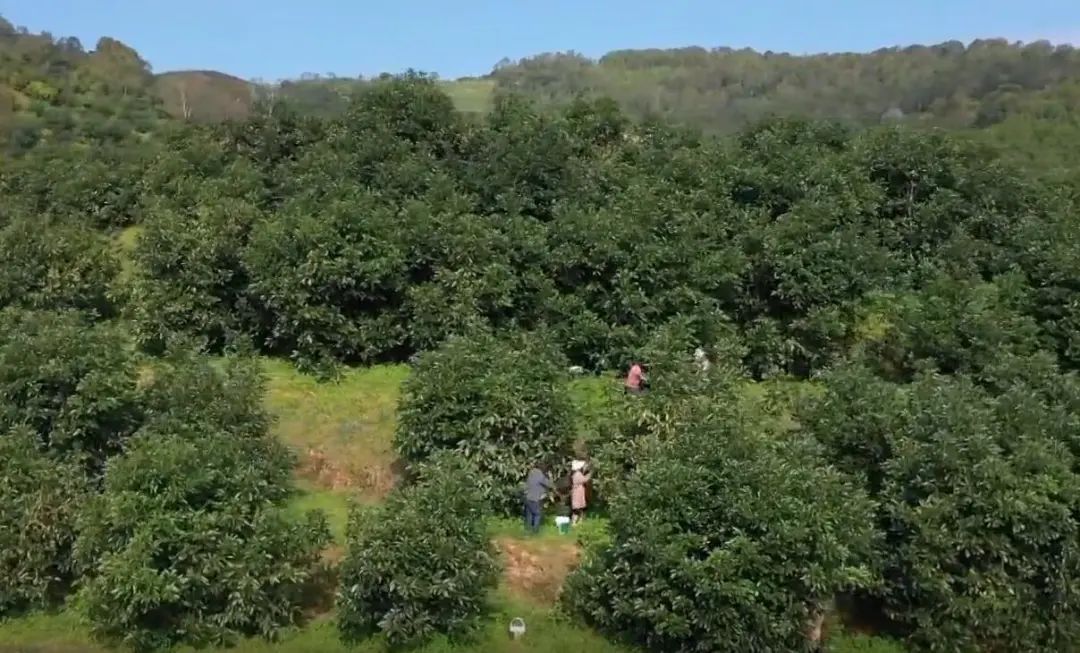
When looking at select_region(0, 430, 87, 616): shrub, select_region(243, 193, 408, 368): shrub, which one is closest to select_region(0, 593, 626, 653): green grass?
select_region(0, 430, 87, 616): shrub

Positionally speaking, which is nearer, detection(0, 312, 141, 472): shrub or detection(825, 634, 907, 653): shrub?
detection(825, 634, 907, 653): shrub

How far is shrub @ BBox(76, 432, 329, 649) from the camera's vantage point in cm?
1275

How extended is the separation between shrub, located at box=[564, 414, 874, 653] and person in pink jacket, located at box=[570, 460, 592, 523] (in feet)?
7.47

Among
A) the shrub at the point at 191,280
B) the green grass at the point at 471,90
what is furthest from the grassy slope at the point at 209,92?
the shrub at the point at 191,280

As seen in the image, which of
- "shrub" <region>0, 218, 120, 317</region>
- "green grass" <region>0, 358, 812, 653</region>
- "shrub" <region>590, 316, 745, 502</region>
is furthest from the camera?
"shrub" <region>0, 218, 120, 317</region>

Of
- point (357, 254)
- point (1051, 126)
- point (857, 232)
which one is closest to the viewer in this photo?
point (357, 254)

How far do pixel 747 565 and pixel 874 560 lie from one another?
7.64 ft

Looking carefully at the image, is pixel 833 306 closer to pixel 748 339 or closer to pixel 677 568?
pixel 748 339

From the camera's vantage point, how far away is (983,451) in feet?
43.1

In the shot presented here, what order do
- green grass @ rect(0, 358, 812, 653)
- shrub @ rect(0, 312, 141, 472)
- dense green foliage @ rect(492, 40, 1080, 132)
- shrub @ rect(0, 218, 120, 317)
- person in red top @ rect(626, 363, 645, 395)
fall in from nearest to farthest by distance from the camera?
green grass @ rect(0, 358, 812, 653), shrub @ rect(0, 312, 141, 472), person in red top @ rect(626, 363, 645, 395), shrub @ rect(0, 218, 120, 317), dense green foliage @ rect(492, 40, 1080, 132)

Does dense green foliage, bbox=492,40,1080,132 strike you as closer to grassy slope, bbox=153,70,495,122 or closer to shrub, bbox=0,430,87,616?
grassy slope, bbox=153,70,495,122

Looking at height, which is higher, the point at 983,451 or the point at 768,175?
the point at 768,175

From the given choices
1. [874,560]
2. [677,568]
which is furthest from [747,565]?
[874,560]

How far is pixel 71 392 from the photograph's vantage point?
15586 mm
